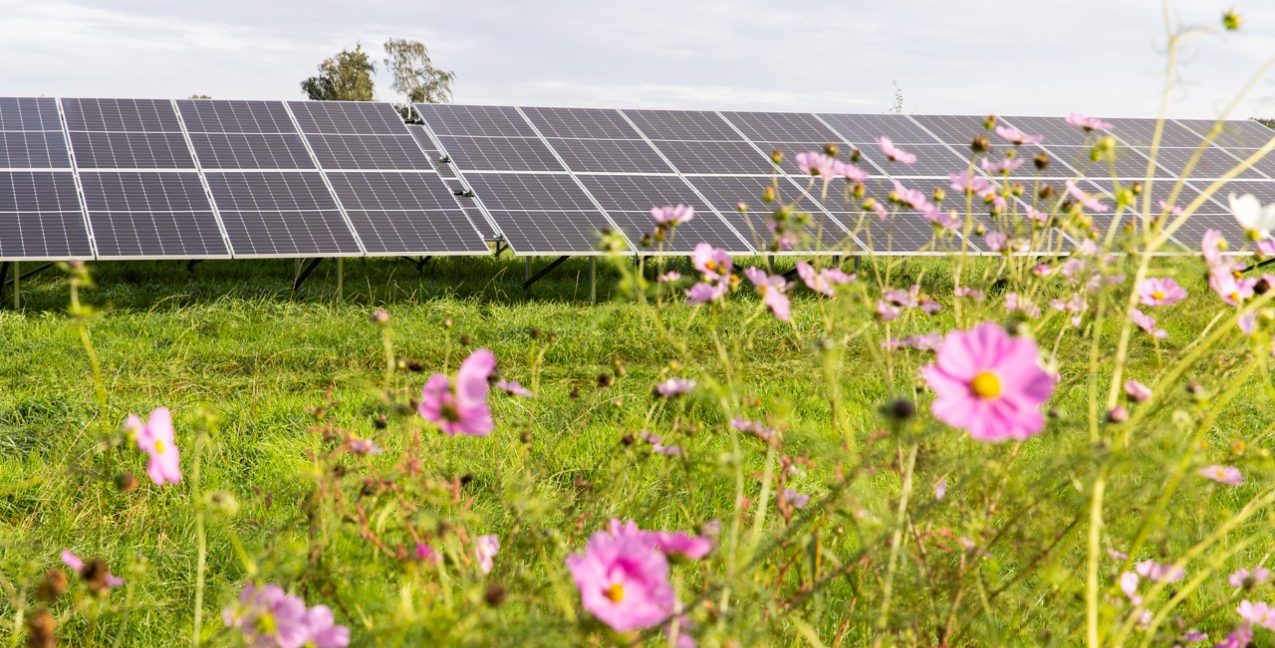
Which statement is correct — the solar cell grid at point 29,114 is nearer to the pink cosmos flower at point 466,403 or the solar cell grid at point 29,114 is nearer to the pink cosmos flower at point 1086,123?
the pink cosmos flower at point 1086,123

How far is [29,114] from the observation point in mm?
10555

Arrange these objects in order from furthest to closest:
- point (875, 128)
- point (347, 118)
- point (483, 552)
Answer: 1. point (875, 128)
2. point (347, 118)
3. point (483, 552)

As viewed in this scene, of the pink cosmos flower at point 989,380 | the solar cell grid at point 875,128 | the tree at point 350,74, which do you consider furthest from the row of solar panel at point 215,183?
the tree at point 350,74

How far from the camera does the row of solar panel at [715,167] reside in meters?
9.31

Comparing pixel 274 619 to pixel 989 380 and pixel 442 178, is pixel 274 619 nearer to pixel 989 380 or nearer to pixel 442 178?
pixel 989 380

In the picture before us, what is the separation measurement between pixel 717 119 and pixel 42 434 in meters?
8.44

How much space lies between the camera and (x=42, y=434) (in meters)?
4.77

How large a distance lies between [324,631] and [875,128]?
11759 millimetres

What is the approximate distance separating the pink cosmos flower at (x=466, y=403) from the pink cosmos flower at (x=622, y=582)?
210 millimetres

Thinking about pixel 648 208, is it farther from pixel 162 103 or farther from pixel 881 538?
pixel 881 538

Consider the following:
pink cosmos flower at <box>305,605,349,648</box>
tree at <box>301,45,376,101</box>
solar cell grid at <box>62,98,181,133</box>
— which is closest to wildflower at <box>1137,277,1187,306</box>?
pink cosmos flower at <box>305,605,349,648</box>

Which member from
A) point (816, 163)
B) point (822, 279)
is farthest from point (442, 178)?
point (822, 279)

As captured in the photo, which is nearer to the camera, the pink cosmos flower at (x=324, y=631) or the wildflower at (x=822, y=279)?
the pink cosmos flower at (x=324, y=631)

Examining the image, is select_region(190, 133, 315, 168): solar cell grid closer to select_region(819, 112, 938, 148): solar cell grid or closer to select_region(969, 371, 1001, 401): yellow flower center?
select_region(819, 112, 938, 148): solar cell grid
